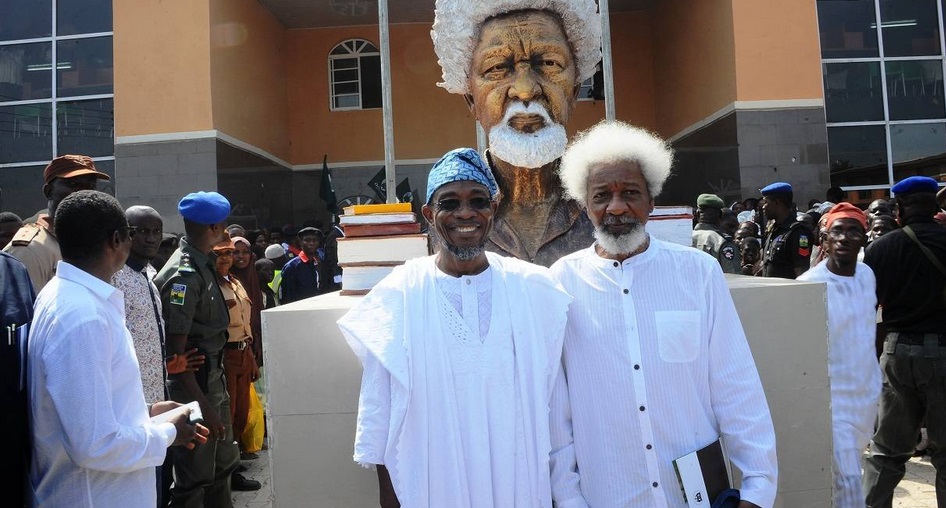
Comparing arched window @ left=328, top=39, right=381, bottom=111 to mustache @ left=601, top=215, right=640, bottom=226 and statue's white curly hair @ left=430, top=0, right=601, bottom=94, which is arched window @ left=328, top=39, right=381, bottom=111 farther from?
mustache @ left=601, top=215, right=640, bottom=226

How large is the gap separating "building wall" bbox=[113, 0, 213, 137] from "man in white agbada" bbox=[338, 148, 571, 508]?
31.7 ft

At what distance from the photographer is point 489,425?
2.07 meters

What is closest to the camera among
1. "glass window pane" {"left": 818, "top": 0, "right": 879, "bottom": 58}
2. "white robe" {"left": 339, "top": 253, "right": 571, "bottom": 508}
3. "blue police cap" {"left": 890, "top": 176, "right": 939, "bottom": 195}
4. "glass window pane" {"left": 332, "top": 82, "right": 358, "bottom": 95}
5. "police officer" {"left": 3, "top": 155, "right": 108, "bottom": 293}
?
"white robe" {"left": 339, "top": 253, "right": 571, "bottom": 508}

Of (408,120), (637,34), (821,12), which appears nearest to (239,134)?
(408,120)

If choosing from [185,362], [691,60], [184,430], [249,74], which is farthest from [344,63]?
[184,430]

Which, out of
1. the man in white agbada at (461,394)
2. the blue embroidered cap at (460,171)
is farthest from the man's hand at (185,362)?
the blue embroidered cap at (460,171)

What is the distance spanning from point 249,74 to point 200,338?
31.1 ft

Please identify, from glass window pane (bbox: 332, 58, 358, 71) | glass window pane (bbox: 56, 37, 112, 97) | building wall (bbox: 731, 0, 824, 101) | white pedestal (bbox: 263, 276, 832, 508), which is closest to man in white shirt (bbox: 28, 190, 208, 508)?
white pedestal (bbox: 263, 276, 832, 508)

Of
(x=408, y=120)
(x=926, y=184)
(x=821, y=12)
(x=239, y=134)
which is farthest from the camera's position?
(x=408, y=120)

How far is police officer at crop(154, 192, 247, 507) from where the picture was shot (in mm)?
3693

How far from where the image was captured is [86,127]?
→ 1173 centimetres

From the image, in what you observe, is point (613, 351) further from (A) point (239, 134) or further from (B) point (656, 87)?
(B) point (656, 87)

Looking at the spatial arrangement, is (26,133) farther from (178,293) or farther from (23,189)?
(178,293)

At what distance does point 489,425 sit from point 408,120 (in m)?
12.7
